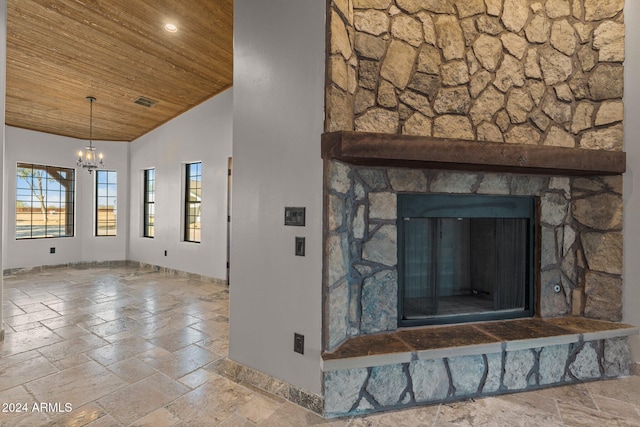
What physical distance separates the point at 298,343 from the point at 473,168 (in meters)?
1.68

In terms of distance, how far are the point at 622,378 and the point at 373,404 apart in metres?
1.95

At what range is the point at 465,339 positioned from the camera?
6.89 ft

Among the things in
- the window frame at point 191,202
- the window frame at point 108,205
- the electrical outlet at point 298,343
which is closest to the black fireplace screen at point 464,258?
the electrical outlet at point 298,343

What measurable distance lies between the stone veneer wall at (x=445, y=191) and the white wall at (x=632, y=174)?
0.06 m

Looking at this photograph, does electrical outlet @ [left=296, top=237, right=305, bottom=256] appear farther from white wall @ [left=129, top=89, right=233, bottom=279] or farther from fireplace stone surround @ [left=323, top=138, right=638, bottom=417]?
white wall @ [left=129, top=89, right=233, bottom=279]

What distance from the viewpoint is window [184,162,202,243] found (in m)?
5.70

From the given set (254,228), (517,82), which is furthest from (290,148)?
(517,82)

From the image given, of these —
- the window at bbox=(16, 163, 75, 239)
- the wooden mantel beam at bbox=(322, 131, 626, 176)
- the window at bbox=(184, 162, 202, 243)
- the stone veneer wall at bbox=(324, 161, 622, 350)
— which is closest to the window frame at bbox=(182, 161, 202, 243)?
the window at bbox=(184, 162, 202, 243)

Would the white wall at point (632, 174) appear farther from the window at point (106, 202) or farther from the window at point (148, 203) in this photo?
the window at point (106, 202)

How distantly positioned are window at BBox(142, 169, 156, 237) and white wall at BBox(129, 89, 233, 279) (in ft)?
0.30

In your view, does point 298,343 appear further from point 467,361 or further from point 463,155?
point 463,155

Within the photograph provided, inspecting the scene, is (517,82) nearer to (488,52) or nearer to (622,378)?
(488,52)

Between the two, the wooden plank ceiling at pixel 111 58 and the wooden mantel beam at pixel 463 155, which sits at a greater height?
the wooden plank ceiling at pixel 111 58

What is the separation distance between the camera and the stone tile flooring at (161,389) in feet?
6.04
